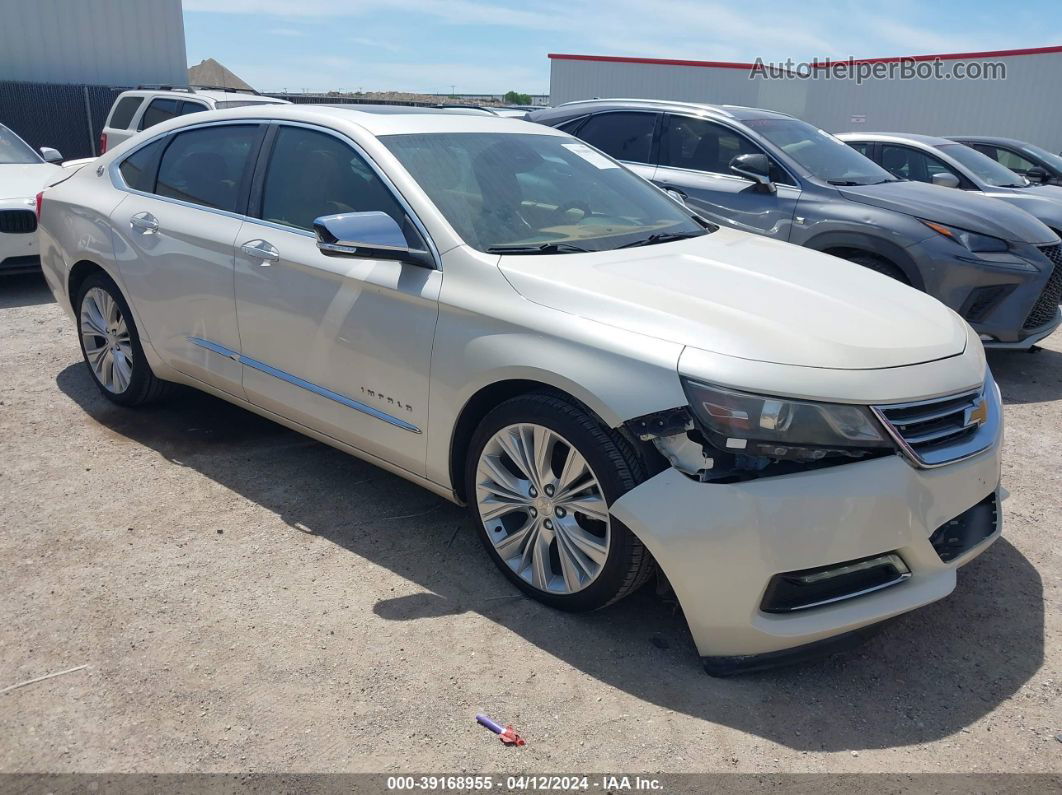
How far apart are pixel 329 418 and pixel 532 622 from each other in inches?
50.8

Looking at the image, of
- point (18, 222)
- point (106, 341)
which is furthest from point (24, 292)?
point (106, 341)

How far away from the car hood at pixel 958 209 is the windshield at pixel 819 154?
22cm

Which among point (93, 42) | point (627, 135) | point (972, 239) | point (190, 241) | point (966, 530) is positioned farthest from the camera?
point (93, 42)

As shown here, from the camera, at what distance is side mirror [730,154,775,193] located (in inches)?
256

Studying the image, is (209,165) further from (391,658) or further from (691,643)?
(691,643)

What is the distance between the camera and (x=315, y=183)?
400cm

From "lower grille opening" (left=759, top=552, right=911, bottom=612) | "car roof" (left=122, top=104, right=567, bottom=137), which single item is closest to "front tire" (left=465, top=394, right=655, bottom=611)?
"lower grille opening" (left=759, top=552, right=911, bottom=612)

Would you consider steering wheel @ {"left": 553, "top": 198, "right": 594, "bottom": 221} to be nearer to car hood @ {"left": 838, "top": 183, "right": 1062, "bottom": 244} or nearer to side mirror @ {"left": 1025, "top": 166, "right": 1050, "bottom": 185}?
car hood @ {"left": 838, "top": 183, "right": 1062, "bottom": 244}

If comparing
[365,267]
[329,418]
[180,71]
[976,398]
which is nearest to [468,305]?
[365,267]

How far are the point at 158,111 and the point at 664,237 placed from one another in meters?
9.80

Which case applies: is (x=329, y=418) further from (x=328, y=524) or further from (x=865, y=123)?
(x=865, y=123)

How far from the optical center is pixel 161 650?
305cm

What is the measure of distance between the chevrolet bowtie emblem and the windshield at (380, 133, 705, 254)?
144 centimetres

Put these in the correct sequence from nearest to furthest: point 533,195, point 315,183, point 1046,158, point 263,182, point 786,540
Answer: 1. point 786,540
2. point 533,195
3. point 315,183
4. point 263,182
5. point 1046,158
